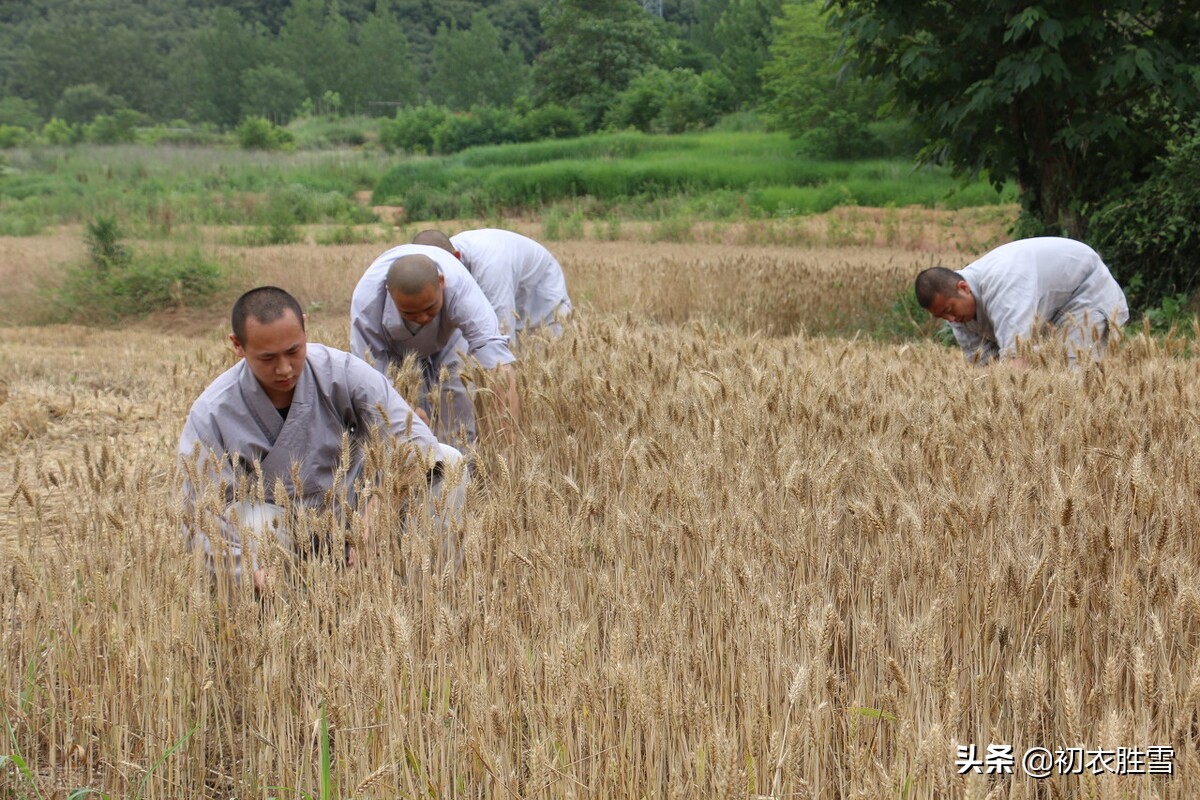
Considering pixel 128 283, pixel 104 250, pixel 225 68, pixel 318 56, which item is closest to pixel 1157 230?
pixel 128 283

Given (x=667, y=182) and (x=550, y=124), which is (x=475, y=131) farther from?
(x=667, y=182)

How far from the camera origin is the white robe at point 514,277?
6.90 meters

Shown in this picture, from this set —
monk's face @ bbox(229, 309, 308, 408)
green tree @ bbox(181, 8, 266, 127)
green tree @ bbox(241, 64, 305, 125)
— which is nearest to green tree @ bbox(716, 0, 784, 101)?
green tree @ bbox(241, 64, 305, 125)

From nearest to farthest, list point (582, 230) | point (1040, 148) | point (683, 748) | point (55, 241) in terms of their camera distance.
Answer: point (683, 748), point (1040, 148), point (55, 241), point (582, 230)

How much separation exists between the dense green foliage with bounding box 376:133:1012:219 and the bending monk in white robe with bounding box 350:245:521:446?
65.0 ft

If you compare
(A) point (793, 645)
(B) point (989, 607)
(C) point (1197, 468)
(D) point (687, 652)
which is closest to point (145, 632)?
(D) point (687, 652)

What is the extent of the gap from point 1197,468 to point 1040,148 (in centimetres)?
711

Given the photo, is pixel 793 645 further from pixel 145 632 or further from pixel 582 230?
pixel 582 230

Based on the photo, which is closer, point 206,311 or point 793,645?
point 793,645

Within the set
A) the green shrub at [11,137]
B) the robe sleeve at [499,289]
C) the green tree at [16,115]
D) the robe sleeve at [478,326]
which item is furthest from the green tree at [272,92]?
the robe sleeve at [478,326]

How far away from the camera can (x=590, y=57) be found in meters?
56.5

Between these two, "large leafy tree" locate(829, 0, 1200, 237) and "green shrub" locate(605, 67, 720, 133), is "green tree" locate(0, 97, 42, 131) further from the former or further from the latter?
"large leafy tree" locate(829, 0, 1200, 237)

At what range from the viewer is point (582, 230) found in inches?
906

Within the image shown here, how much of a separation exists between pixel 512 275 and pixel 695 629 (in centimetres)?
460
